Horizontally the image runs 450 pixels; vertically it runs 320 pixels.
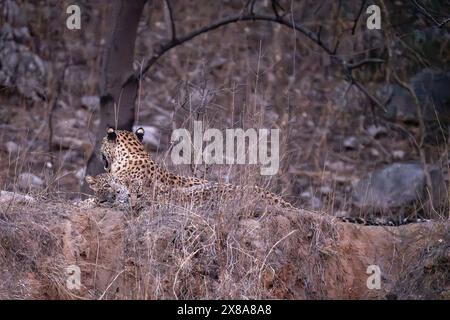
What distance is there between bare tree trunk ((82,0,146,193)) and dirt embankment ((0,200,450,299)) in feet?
8.20

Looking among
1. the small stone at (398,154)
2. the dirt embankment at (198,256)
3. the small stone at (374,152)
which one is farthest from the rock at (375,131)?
the dirt embankment at (198,256)

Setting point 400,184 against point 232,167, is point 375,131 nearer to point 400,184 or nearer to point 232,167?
point 400,184

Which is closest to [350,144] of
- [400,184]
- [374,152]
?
[374,152]

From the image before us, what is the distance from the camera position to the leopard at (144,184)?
8445 mm

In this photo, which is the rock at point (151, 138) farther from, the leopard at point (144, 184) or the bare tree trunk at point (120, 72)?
the leopard at point (144, 184)

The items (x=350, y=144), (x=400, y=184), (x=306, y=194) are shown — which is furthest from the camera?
(x=350, y=144)

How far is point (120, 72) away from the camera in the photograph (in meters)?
10.9

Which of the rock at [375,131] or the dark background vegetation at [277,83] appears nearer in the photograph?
the dark background vegetation at [277,83]

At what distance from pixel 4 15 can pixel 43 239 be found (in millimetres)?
8229

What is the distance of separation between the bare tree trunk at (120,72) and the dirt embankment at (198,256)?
8.20 feet

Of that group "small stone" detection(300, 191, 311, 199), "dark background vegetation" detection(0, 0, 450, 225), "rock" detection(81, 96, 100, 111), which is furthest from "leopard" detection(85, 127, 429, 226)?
"rock" detection(81, 96, 100, 111)

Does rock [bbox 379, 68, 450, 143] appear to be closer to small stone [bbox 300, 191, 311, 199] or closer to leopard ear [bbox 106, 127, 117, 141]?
small stone [bbox 300, 191, 311, 199]

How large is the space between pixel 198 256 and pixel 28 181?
213 cm
